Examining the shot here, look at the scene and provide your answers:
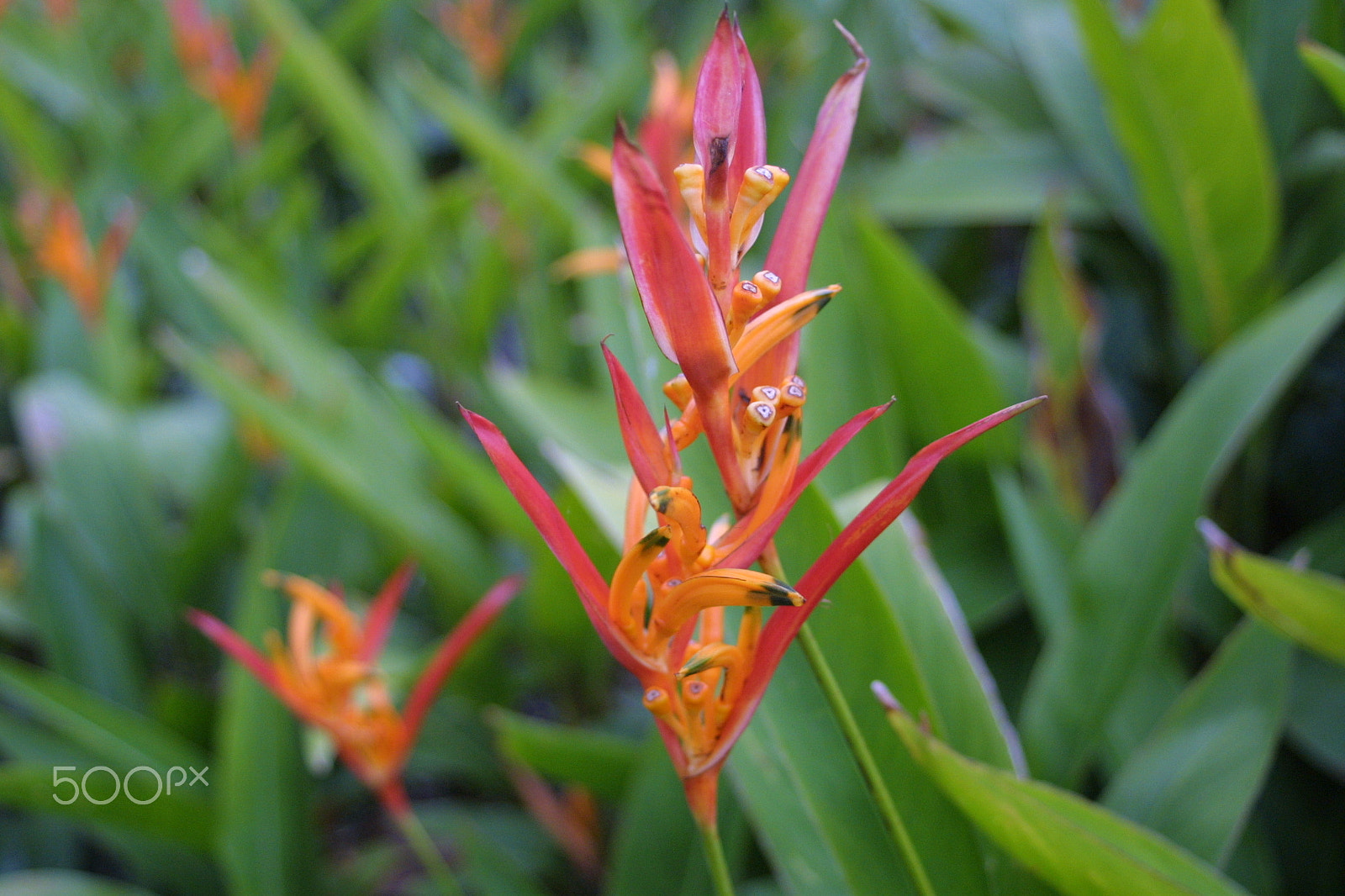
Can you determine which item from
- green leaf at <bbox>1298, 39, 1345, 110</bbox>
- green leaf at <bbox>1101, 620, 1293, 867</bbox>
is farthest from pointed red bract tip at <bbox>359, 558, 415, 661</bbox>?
green leaf at <bbox>1298, 39, 1345, 110</bbox>

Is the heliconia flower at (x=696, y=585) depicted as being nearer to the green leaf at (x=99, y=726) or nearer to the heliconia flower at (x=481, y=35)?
the green leaf at (x=99, y=726)

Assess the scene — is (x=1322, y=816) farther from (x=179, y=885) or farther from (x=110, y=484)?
(x=110, y=484)

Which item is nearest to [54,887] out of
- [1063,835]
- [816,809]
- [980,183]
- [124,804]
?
[124,804]

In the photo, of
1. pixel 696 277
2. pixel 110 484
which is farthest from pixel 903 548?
pixel 110 484

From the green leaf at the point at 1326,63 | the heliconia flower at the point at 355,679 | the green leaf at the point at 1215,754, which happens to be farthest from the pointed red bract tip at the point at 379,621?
the green leaf at the point at 1326,63

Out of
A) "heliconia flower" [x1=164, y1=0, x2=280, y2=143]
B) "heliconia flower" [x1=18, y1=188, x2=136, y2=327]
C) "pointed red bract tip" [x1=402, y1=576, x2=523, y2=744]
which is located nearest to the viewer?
"pointed red bract tip" [x1=402, y1=576, x2=523, y2=744]

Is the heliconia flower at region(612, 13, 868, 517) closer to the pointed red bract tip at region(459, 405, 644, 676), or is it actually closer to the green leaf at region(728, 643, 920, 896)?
the pointed red bract tip at region(459, 405, 644, 676)
